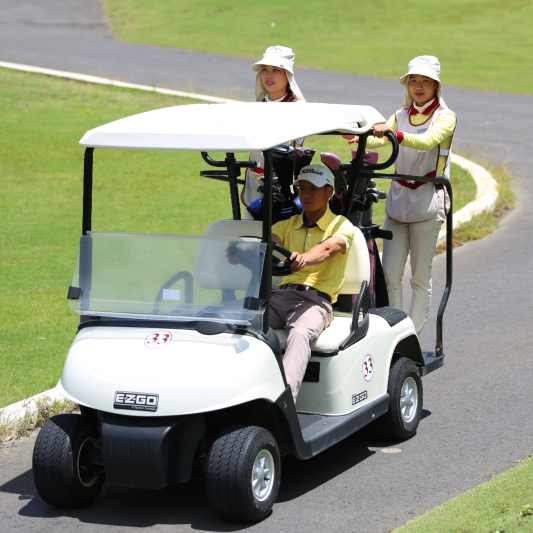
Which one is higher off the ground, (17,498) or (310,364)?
(310,364)

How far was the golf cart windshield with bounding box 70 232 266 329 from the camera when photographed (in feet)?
14.0

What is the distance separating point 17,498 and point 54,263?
183 inches

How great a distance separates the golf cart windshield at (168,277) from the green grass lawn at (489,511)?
3.86ft

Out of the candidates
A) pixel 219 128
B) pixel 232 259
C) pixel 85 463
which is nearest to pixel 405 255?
pixel 232 259

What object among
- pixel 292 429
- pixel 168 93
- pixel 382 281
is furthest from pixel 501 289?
pixel 168 93

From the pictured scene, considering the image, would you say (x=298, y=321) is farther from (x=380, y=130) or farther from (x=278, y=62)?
(x=278, y=62)

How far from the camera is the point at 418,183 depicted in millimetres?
5836

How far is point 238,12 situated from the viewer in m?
32.6

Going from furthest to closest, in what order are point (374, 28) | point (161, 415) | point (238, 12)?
point (238, 12), point (374, 28), point (161, 415)

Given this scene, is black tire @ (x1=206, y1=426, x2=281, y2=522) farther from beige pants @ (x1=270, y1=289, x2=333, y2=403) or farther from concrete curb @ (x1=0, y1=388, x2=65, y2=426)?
concrete curb @ (x1=0, y1=388, x2=65, y2=426)

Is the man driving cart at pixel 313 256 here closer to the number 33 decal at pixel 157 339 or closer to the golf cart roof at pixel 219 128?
the golf cart roof at pixel 219 128

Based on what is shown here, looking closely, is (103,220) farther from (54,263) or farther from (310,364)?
(310,364)

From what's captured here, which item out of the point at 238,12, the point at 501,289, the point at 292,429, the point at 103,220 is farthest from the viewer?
the point at 238,12

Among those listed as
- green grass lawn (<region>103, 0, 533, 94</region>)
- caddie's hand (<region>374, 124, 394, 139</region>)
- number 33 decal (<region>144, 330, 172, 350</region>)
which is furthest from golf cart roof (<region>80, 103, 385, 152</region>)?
green grass lawn (<region>103, 0, 533, 94</region>)
